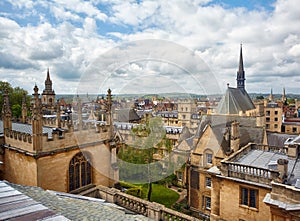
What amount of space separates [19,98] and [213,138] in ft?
142

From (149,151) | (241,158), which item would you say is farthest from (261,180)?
(149,151)

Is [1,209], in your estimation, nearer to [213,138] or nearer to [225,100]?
[213,138]

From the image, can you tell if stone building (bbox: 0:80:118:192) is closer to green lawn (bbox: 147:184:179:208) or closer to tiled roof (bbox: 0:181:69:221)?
tiled roof (bbox: 0:181:69:221)

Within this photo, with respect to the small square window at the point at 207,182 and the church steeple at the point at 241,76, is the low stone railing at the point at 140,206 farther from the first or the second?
the church steeple at the point at 241,76

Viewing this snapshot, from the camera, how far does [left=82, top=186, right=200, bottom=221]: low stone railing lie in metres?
10.7

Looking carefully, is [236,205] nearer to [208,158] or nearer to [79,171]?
[208,158]

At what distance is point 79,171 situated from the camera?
15539 millimetres

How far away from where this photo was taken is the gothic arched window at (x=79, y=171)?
15.0 meters

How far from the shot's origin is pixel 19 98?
47.6m

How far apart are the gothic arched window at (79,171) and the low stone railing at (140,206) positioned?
2.76 feet

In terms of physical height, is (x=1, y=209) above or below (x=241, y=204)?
above

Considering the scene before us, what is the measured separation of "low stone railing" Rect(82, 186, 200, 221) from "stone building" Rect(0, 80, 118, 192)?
4.89ft

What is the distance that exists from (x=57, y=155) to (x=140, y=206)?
19.4ft

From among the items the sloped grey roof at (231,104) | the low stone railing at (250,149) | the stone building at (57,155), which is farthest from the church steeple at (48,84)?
the low stone railing at (250,149)
